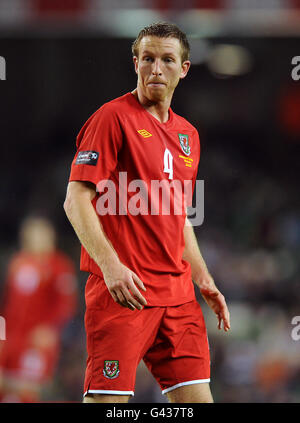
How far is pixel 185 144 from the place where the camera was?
8.48ft

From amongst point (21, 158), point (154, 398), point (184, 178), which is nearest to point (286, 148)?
point (21, 158)

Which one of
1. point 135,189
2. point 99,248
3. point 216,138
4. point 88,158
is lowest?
point 99,248

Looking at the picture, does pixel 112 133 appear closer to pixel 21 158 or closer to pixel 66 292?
pixel 66 292

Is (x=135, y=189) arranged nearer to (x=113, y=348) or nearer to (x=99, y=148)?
(x=99, y=148)

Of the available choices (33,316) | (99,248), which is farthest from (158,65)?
(33,316)

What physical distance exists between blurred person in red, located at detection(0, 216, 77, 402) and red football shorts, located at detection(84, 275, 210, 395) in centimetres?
A: 330

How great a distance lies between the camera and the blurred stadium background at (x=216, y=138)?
22.0 ft

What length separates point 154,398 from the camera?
19.9 ft

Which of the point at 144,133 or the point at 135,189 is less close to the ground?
the point at 144,133

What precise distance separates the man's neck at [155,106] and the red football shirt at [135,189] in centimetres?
3

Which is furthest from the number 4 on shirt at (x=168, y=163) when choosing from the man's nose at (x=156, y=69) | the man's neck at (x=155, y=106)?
the man's nose at (x=156, y=69)

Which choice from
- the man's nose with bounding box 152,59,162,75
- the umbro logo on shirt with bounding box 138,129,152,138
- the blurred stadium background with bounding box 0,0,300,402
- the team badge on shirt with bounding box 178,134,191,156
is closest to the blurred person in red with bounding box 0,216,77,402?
the blurred stadium background with bounding box 0,0,300,402

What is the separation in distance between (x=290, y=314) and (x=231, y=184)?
2114mm

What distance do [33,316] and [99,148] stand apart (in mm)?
3802
